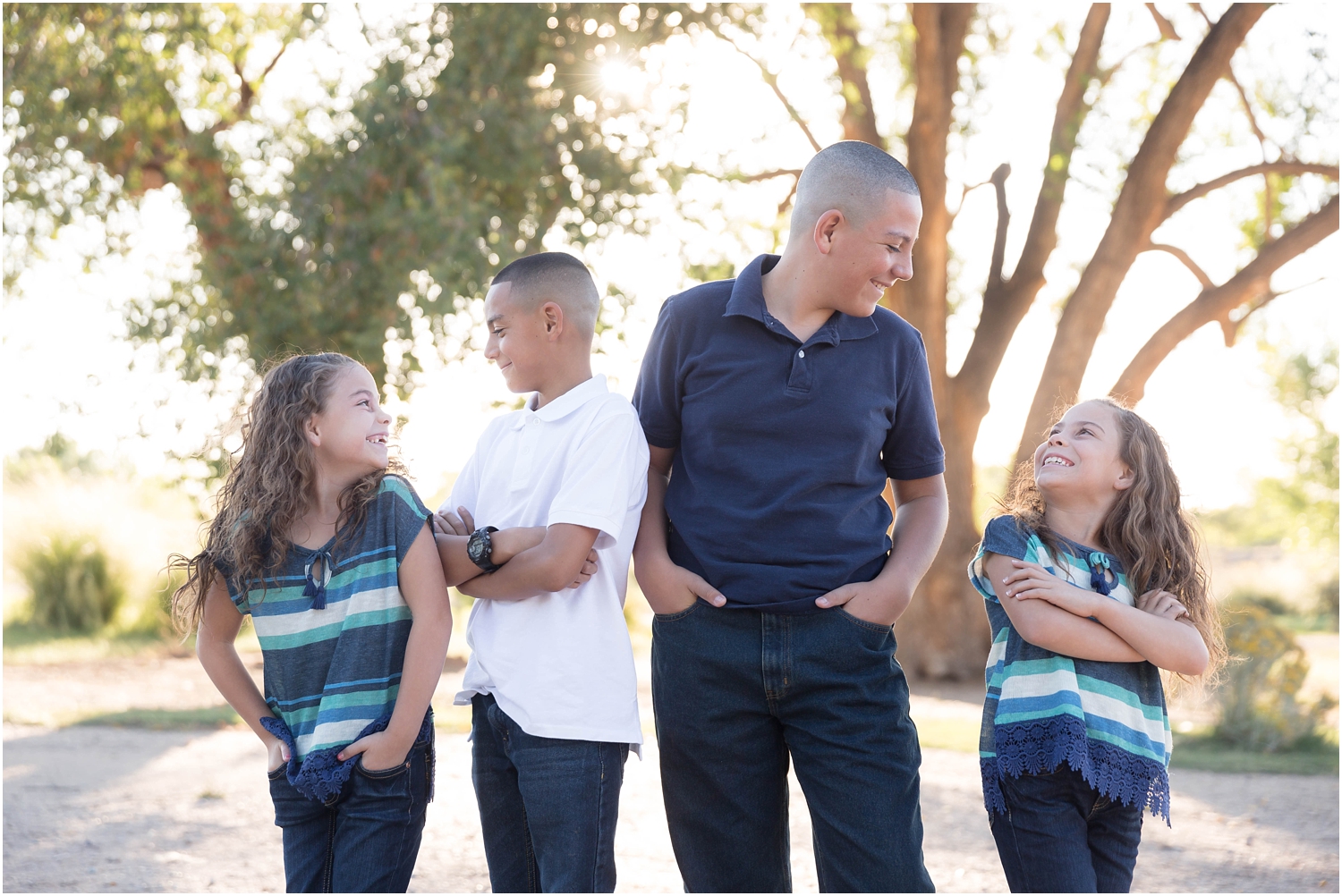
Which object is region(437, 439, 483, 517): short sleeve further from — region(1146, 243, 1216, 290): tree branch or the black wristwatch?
region(1146, 243, 1216, 290): tree branch

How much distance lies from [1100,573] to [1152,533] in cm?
17

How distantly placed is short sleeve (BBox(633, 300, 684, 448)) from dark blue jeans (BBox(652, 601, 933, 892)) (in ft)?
1.38

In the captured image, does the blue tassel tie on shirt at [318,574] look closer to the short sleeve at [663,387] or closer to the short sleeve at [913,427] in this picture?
the short sleeve at [663,387]

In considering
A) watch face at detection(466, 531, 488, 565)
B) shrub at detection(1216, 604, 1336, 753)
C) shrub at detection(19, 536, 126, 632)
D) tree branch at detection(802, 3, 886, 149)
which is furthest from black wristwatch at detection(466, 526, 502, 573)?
shrub at detection(19, 536, 126, 632)

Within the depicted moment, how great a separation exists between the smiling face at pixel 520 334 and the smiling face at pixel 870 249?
644 mm

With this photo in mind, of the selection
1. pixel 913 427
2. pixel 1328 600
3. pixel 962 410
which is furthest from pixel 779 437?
pixel 1328 600

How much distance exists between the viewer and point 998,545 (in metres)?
2.47

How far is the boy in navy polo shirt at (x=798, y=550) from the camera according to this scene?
227 centimetres

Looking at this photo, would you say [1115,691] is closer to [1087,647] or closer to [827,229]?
[1087,647]

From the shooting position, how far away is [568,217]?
292 inches

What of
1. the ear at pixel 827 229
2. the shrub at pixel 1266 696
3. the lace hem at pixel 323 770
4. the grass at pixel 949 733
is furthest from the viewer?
the shrub at pixel 1266 696

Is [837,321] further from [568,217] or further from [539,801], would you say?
[568,217]

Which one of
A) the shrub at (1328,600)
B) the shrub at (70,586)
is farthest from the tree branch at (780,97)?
the shrub at (1328,600)

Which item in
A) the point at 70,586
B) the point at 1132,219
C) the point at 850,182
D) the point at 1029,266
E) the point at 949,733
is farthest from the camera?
the point at 70,586
